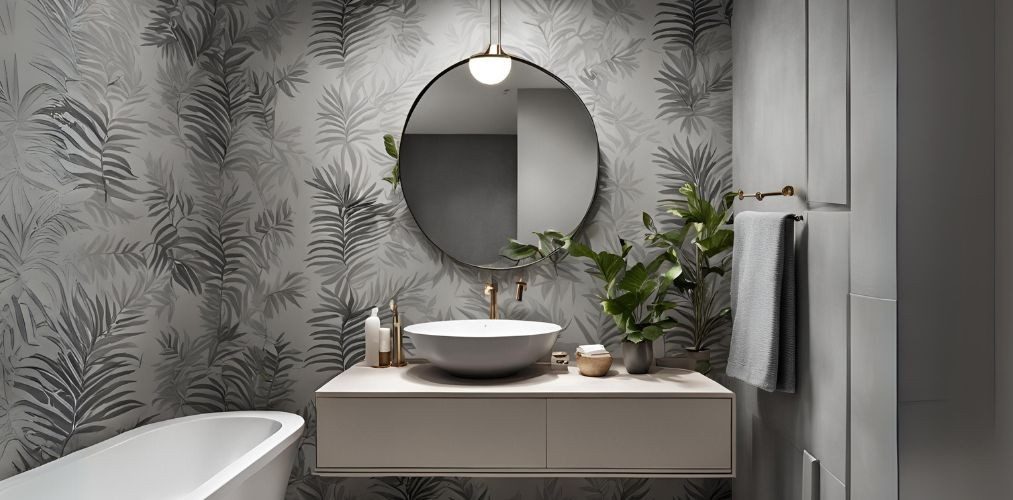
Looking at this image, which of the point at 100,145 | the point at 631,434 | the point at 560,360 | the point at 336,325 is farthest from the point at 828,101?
the point at 100,145

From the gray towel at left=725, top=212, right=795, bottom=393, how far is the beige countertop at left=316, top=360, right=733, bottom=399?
0.14 metres

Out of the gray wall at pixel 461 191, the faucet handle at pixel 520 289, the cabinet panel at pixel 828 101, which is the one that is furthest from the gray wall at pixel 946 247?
the gray wall at pixel 461 191

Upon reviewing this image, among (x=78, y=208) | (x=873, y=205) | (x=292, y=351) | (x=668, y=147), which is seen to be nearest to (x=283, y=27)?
(x=78, y=208)

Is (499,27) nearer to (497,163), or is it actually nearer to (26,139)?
(497,163)

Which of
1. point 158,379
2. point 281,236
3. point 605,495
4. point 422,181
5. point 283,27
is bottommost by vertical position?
point 605,495

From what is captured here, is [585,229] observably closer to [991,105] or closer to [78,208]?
[991,105]

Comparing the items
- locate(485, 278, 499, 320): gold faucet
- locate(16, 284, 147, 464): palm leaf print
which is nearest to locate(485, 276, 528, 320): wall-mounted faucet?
locate(485, 278, 499, 320): gold faucet

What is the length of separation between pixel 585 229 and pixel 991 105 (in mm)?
1447

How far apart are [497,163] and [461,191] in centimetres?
17

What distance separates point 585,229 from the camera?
Result: 2.53 metres

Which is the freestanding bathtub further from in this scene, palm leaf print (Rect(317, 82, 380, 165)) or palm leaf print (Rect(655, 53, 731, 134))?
palm leaf print (Rect(655, 53, 731, 134))

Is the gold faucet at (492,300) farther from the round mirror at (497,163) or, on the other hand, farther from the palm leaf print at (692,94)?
the palm leaf print at (692,94)

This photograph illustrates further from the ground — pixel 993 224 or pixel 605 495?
pixel 993 224

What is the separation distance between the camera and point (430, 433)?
2.02 metres
